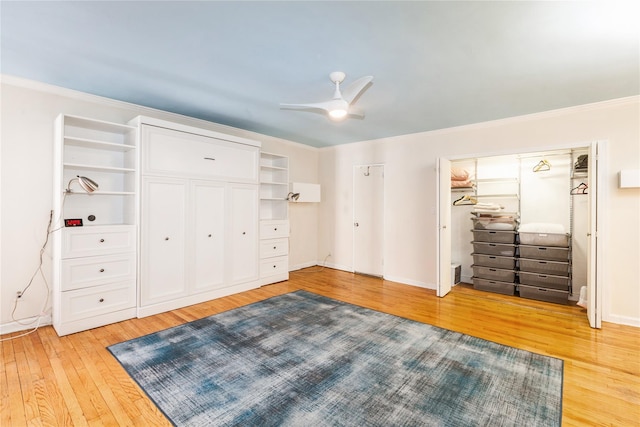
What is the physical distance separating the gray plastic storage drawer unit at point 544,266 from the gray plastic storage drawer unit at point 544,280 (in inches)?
2.2

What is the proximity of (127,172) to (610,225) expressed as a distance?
573 cm

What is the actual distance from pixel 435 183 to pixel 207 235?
139 inches

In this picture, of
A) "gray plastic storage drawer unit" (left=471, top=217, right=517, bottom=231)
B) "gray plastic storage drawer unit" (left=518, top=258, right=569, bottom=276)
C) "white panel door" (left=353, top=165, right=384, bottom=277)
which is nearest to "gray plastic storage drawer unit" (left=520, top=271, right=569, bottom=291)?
"gray plastic storage drawer unit" (left=518, top=258, right=569, bottom=276)

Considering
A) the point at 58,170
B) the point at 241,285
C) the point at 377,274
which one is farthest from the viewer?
the point at 377,274

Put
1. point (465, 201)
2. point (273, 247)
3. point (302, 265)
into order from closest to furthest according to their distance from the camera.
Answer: point (273, 247) → point (465, 201) → point (302, 265)

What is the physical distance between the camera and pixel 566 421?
1758 mm

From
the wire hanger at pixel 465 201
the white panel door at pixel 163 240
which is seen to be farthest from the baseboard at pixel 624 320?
the white panel door at pixel 163 240

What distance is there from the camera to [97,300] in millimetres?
3043

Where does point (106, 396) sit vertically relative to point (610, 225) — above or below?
below

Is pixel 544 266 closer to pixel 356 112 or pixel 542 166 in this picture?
pixel 542 166

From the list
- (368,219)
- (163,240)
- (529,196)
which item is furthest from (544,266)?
(163,240)

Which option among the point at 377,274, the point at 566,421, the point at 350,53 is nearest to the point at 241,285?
the point at 377,274

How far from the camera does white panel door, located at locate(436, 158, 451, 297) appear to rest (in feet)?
13.4

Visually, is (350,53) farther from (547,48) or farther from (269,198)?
(269,198)
